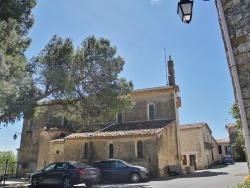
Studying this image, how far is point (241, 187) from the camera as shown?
17.7ft

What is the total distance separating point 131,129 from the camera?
2308cm

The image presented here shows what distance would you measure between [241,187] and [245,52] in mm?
3081

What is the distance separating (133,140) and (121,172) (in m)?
4.44

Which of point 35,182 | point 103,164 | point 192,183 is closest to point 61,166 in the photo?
point 35,182

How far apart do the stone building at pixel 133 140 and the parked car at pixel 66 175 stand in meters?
5.16

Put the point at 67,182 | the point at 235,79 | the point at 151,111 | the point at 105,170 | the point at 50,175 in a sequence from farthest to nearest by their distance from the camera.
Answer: the point at 151,111 < the point at 105,170 < the point at 50,175 < the point at 67,182 < the point at 235,79

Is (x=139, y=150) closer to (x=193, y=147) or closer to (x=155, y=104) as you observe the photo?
→ (x=155, y=104)

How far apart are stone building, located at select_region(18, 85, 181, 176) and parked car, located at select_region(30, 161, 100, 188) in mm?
5161

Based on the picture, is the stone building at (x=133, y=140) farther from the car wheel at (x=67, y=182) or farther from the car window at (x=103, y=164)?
the car wheel at (x=67, y=182)

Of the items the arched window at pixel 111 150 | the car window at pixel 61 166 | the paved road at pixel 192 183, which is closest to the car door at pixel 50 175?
the car window at pixel 61 166

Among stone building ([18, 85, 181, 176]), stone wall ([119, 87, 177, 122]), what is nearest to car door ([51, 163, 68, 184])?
stone building ([18, 85, 181, 176])

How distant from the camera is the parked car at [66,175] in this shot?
13.3 m

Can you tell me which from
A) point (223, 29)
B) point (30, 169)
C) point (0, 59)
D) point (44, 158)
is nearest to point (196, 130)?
point (44, 158)

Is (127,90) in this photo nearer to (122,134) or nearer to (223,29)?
(122,134)
